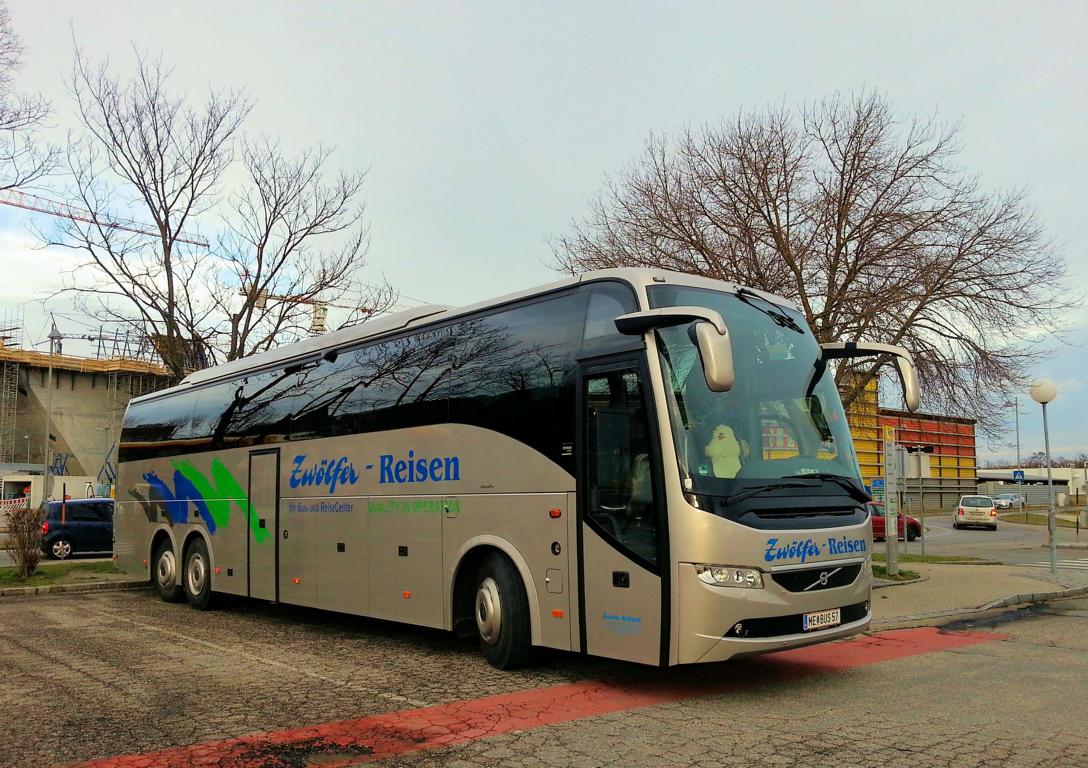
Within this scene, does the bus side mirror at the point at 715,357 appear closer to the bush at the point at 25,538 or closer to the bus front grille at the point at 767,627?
the bus front grille at the point at 767,627

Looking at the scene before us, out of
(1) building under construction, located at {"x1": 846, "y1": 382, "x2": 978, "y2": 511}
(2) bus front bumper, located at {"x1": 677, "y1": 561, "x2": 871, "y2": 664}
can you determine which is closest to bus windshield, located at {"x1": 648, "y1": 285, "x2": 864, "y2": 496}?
(2) bus front bumper, located at {"x1": 677, "y1": 561, "x2": 871, "y2": 664}

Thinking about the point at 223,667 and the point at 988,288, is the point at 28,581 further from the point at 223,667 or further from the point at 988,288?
the point at 988,288

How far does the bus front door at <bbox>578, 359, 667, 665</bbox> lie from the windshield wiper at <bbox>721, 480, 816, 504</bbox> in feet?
1.84

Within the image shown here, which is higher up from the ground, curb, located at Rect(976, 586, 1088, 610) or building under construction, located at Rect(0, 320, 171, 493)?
building under construction, located at Rect(0, 320, 171, 493)

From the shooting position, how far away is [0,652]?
32.1 feet

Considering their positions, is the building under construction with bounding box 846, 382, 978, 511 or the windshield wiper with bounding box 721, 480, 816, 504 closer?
the windshield wiper with bounding box 721, 480, 816, 504

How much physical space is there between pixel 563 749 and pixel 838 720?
2074 mm

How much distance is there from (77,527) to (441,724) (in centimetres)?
2381

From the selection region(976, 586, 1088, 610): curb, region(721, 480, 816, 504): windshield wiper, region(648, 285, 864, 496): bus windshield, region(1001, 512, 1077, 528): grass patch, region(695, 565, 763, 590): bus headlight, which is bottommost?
region(1001, 512, 1077, 528): grass patch

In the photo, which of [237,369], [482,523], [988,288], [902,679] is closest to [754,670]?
[902,679]

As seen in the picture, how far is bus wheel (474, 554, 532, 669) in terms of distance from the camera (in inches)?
325

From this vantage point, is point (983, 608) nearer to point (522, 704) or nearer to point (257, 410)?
point (522, 704)

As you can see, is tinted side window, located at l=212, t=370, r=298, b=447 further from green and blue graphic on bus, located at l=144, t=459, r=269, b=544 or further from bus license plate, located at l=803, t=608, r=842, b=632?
bus license plate, located at l=803, t=608, r=842, b=632

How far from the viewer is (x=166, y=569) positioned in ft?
50.0
